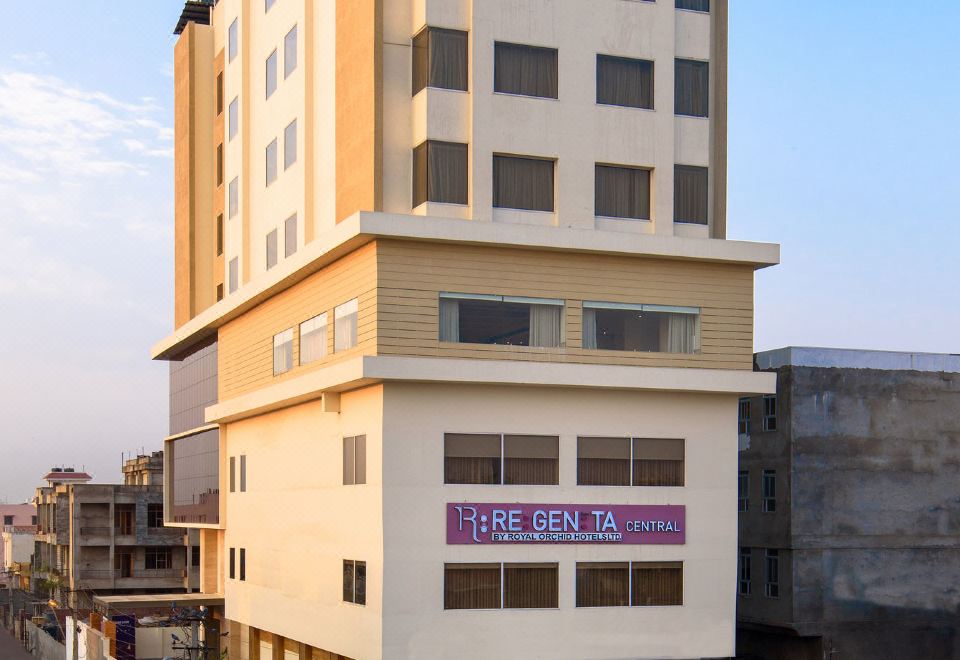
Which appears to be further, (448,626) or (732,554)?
Answer: (732,554)

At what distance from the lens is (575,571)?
131 feet

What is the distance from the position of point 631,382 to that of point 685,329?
2.72 meters

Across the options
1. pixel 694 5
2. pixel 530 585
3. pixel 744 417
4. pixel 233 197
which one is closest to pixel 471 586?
pixel 530 585

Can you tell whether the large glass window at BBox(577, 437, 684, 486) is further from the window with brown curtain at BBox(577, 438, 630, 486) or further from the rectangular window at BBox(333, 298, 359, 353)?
the rectangular window at BBox(333, 298, 359, 353)

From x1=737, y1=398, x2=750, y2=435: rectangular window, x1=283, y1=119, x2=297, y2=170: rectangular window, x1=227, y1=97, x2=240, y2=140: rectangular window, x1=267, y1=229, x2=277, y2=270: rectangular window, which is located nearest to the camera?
x1=283, y1=119, x2=297, y2=170: rectangular window

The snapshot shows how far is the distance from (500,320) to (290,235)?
11.8 m

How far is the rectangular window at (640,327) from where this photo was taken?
40.5 m

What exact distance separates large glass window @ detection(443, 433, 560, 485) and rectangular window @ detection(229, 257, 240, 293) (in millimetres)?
19464

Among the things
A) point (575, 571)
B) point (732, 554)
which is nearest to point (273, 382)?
point (575, 571)

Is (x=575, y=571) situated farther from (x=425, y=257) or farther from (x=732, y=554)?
(x=425, y=257)

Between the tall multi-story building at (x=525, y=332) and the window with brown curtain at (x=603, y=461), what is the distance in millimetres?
68

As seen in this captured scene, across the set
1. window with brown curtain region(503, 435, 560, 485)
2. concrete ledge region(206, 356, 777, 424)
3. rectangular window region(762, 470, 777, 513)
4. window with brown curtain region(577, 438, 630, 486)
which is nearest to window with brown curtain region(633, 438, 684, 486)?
window with brown curtain region(577, 438, 630, 486)

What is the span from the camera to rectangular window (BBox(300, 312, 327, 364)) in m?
43.2

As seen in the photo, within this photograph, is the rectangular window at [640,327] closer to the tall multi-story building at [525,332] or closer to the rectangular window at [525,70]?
the tall multi-story building at [525,332]
